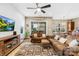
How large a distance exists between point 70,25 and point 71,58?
2.34 ft

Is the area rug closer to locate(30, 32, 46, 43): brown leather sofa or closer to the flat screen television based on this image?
locate(30, 32, 46, 43): brown leather sofa

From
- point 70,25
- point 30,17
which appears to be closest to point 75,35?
point 70,25

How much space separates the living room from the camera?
8.36 feet

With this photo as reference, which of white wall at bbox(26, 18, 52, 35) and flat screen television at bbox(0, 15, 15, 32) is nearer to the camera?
flat screen television at bbox(0, 15, 15, 32)

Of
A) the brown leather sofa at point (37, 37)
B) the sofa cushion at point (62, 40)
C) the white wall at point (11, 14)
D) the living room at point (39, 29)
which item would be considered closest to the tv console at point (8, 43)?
the living room at point (39, 29)

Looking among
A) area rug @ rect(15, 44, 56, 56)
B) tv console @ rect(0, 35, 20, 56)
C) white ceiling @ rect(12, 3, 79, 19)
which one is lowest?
area rug @ rect(15, 44, 56, 56)

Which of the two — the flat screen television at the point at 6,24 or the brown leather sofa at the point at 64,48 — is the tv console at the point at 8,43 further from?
the brown leather sofa at the point at 64,48

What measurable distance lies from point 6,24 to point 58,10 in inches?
48.1

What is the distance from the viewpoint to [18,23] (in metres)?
2.83

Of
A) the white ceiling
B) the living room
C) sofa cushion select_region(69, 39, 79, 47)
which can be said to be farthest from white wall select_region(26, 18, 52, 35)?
sofa cushion select_region(69, 39, 79, 47)

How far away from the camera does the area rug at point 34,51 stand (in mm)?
2617

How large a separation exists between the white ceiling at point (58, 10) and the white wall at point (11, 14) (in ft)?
0.37

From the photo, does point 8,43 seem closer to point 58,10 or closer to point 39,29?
point 39,29

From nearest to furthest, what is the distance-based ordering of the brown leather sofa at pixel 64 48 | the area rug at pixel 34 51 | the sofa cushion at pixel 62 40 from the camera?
the brown leather sofa at pixel 64 48
the area rug at pixel 34 51
the sofa cushion at pixel 62 40
